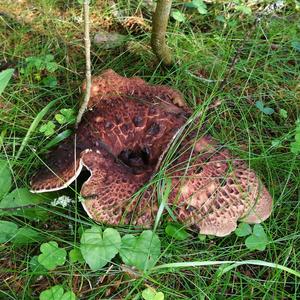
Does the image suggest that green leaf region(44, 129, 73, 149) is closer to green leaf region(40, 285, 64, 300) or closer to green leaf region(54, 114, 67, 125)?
green leaf region(54, 114, 67, 125)

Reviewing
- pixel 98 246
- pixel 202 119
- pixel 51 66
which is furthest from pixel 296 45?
pixel 98 246

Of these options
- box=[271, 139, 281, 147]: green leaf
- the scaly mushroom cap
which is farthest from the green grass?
the scaly mushroom cap

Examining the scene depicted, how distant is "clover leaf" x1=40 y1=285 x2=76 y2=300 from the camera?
232 centimetres

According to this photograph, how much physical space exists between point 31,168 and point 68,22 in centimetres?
138

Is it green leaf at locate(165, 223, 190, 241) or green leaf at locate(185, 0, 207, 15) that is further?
green leaf at locate(185, 0, 207, 15)

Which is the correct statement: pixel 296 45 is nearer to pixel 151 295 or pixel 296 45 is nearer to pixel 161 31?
pixel 161 31

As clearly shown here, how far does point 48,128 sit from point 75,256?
87 cm

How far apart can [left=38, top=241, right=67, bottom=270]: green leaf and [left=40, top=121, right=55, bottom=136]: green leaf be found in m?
0.76

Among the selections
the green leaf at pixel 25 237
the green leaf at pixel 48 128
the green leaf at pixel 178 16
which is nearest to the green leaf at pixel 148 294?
the green leaf at pixel 25 237

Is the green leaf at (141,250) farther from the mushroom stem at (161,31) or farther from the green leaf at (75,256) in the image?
the mushroom stem at (161,31)

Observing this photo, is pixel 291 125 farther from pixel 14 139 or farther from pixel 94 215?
pixel 14 139

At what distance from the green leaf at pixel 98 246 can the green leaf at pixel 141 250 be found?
5cm

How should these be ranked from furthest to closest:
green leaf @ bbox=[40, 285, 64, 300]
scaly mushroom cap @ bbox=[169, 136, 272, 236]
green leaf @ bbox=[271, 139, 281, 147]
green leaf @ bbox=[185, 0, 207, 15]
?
1. green leaf @ bbox=[185, 0, 207, 15]
2. green leaf @ bbox=[271, 139, 281, 147]
3. scaly mushroom cap @ bbox=[169, 136, 272, 236]
4. green leaf @ bbox=[40, 285, 64, 300]

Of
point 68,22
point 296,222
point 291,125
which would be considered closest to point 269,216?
A: point 296,222
